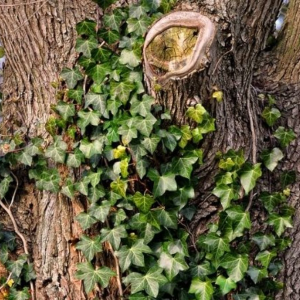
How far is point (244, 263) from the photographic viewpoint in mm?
2092

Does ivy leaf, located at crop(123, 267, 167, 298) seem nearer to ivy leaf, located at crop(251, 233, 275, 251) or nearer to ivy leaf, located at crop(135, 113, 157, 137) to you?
ivy leaf, located at crop(251, 233, 275, 251)

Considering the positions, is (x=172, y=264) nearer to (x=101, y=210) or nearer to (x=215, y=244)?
(x=215, y=244)

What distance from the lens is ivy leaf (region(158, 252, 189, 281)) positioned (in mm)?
2033

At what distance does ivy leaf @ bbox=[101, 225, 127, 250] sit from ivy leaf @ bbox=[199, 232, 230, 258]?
366 mm


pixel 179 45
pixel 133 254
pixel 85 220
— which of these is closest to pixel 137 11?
pixel 179 45

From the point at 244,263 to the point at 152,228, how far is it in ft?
1.44

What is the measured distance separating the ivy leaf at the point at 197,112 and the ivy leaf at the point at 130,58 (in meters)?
0.31

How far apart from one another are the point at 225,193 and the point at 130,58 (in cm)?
73

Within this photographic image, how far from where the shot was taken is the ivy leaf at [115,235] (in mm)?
2070

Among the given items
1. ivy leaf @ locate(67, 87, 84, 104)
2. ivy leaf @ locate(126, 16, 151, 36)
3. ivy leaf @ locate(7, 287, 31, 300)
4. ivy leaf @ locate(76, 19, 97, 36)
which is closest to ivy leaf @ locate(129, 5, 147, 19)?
ivy leaf @ locate(126, 16, 151, 36)

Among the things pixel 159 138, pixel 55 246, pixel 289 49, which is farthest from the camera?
pixel 289 49

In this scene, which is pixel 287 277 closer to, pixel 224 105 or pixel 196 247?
pixel 196 247

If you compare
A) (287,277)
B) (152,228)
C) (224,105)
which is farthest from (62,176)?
(287,277)

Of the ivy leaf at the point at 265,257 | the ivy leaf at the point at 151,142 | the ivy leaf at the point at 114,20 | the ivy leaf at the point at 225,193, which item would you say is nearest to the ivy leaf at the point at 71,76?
the ivy leaf at the point at 114,20
